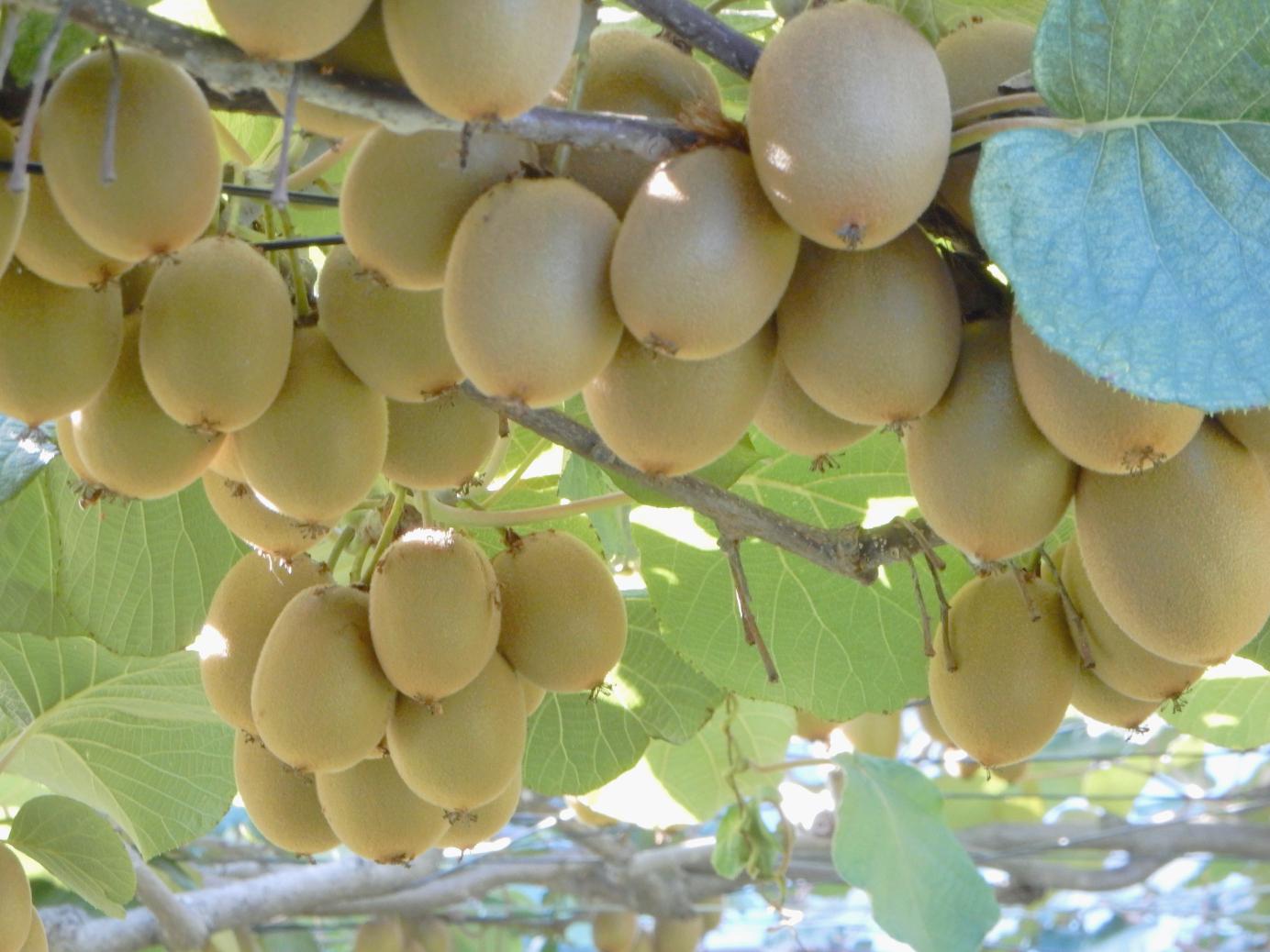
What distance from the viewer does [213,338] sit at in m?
0.83

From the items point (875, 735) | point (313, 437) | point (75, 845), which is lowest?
point (875, 735)

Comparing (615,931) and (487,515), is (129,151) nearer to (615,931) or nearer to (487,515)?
(487,515)

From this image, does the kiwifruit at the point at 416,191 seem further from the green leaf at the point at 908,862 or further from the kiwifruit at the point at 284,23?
the green leaf at the point at 908,862

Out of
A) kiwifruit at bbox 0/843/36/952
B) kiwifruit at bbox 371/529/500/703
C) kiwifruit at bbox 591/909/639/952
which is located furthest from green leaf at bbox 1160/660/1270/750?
kiwifruit at bbox 591/909/639/952

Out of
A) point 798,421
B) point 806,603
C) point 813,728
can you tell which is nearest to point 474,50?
point 798,421

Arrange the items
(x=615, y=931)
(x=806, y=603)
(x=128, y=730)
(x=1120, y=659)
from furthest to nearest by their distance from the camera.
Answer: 1. (x=615, y=931)
2. (x=128, y=730)
3. (x=806, y=603)
4. (x=1120, y=659)

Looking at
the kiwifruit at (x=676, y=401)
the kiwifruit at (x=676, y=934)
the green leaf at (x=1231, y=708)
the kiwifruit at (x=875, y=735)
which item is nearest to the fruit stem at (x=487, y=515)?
the kiwifruit at (x=676, y=401)

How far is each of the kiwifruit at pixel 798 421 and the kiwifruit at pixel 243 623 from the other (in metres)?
0.44

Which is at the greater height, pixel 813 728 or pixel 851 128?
pixel 851 128

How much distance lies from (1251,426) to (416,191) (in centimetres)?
48

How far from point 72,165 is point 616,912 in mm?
2995

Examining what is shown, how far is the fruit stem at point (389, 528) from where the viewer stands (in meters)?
1.19

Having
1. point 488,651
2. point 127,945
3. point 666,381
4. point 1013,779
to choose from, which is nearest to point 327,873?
point 127,945

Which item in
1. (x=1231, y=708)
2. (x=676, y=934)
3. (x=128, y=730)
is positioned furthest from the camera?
(x=676, y=934)
